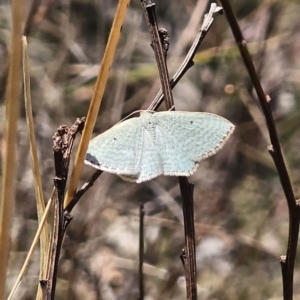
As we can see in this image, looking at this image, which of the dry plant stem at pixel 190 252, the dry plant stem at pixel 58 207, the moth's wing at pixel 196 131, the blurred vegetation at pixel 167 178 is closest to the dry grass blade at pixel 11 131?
the dry plant stem at pixel 58 207

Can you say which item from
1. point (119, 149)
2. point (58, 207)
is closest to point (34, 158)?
point (58, 207)

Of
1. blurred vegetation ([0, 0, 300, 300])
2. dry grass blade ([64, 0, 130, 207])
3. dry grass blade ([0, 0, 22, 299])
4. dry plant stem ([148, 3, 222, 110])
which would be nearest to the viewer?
dry grass blade ([0, 0, 22, 299])

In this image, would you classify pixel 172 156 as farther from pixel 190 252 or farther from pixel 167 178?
pixel 167 178

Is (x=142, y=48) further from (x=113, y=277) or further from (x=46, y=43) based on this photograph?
(x=113, y=277)

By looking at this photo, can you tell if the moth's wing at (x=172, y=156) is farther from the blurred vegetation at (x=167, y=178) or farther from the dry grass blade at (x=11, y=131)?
the blurred vegetation at (x=167, y=178)

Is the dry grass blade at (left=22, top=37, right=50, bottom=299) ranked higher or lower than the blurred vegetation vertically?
lower

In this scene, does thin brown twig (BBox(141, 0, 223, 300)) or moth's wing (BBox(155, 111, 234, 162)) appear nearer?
thin brown twig (BBox(141, 0, 223, 300))

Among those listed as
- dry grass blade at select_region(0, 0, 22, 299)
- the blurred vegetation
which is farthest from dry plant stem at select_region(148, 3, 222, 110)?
the blurred vegetation

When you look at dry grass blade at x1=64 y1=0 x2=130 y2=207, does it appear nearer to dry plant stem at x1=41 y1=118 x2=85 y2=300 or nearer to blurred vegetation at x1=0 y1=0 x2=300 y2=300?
dry plant stem at x1=41 y1=118 x2=85 y2=300
